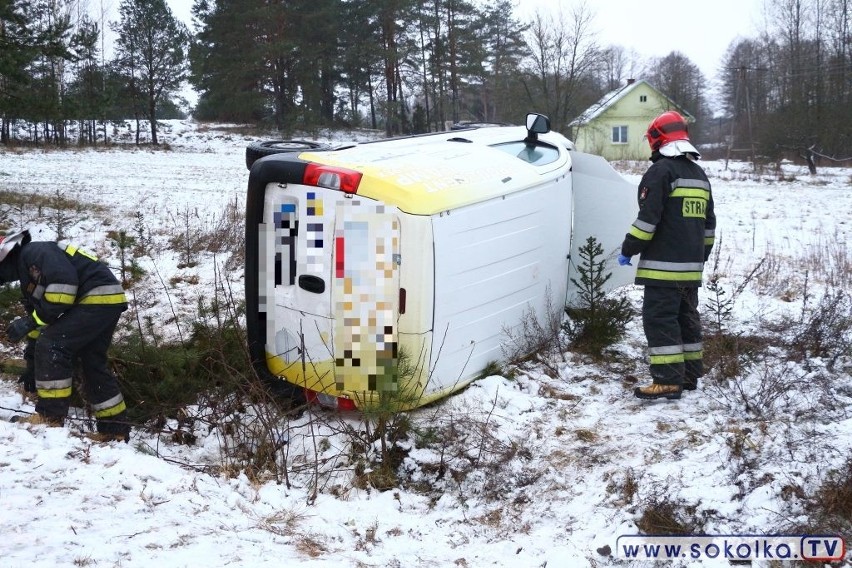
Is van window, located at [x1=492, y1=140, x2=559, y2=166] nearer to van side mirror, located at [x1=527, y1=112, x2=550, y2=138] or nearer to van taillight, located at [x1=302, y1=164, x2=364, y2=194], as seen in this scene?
van side mirror, located at [x1=527, y1=112, x2=550, y2=138]

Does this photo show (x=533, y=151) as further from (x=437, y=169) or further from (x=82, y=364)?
(x=82, y=364)

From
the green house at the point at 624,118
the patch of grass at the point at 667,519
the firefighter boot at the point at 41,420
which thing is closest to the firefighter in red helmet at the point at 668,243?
the patch of grass at the point at 667,519

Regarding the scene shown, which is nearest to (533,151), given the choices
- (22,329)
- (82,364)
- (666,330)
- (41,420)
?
(666,330)

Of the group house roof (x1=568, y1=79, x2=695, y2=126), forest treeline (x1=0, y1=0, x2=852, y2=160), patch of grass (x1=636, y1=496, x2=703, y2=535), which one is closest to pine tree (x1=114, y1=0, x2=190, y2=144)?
forest treeline (x1=0, y1=0, x2=852, y2=160)

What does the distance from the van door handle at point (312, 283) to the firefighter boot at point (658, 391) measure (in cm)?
239

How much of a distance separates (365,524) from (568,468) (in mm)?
1306

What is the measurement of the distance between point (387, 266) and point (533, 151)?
2.28 meters

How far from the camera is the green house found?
43.3 metres

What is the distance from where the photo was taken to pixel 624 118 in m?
45.5

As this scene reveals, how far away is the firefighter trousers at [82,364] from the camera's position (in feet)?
15.5

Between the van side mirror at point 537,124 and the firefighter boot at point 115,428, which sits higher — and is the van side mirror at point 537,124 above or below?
above

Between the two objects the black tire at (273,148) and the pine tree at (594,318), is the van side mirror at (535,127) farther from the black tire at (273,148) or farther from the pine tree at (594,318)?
the black tire at (273,148)

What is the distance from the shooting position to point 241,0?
114 feet

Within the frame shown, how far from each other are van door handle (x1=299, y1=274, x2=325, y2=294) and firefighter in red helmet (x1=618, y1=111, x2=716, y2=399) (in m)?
2.17
